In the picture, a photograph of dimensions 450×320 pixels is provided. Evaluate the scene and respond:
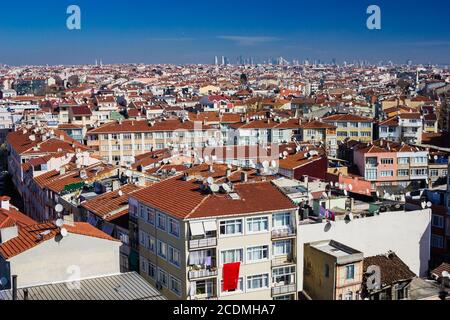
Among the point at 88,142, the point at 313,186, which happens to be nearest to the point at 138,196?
the point at 313,186

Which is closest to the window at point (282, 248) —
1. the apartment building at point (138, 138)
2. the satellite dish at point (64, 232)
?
the satellite dish at point (64, 232)

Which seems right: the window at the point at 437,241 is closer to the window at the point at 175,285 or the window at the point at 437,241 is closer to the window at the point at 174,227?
the window at the point at 175,285

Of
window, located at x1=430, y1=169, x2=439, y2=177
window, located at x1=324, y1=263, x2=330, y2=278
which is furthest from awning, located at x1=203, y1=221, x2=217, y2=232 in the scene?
window, located at x1=430, y1=169, x2=439, y2=177

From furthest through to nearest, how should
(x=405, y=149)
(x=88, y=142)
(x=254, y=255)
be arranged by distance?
1. (x=88, y=142)
2. (x=405, y=149)
3. (x=254, y=255)

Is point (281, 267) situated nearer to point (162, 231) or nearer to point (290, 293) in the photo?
point (290, 293)

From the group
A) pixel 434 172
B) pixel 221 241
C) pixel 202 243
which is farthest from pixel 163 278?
pixel 434 172

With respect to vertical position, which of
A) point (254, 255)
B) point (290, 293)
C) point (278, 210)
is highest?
point (278, 210)
